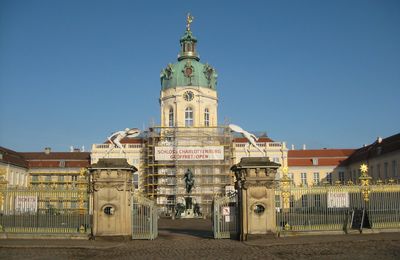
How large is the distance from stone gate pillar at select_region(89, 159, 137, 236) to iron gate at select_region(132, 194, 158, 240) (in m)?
1.12

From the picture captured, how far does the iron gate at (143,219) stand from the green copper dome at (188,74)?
1698 inches

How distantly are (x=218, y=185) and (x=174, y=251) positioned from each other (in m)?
39.8

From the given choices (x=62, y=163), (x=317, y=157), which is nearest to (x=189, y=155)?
(x=62, y=163)

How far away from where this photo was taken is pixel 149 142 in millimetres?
58188

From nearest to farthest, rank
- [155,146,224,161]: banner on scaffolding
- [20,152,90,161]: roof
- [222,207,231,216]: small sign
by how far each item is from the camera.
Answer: [222,207,231,216]: small sign → [155,146,224,161]: banner on scaffolding → [20,152,90,161]: roof

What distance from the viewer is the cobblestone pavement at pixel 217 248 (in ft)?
46.6

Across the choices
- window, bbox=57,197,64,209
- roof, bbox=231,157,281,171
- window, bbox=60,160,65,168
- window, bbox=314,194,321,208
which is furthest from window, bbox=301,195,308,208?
window, bbox=60,160,65,168

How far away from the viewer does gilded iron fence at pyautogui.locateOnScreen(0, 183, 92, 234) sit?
1920 centimetres

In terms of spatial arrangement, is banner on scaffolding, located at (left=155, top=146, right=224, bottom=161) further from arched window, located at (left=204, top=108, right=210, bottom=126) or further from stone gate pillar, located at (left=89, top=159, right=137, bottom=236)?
stone gate pillar, located at (left=89, top=159, right=137, bottom=236)

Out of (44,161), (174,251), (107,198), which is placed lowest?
(174,251)

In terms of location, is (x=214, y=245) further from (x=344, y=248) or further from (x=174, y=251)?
(x=344, y=248)

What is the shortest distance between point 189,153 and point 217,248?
127 feet

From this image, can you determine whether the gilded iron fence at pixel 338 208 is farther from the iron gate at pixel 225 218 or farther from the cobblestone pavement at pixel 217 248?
the iron gate at pixel 225 218

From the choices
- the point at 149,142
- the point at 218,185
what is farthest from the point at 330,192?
the point at 149,142
